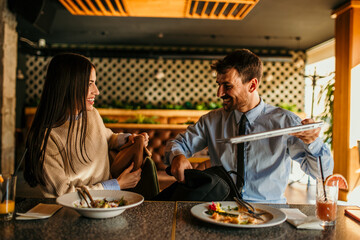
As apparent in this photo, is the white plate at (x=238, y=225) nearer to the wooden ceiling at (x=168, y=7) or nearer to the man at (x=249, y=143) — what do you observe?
the man at (x=249, y=143)

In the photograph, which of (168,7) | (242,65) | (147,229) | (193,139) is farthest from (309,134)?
(168,7)

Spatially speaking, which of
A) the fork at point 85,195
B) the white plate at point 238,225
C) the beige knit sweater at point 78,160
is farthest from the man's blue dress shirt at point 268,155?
the fork at point 85,195

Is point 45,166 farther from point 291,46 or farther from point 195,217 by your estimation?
point 291,46

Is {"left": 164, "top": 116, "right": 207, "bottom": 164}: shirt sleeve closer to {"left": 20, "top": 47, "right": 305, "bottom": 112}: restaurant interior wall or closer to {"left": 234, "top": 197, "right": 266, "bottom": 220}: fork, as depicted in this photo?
{"left": 234, "top": 197, "right": 266, "bottom": 220}: fork

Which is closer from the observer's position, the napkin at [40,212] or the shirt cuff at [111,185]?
the napkin at [40,212]

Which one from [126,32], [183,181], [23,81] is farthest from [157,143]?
[23,81]

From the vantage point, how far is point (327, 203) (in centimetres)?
125

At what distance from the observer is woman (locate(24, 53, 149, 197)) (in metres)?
1.61

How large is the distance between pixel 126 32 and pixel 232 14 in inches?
162

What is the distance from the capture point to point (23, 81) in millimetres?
9789

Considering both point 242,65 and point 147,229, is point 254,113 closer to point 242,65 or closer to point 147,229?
point 242,65

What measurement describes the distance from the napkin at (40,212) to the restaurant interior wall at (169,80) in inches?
357

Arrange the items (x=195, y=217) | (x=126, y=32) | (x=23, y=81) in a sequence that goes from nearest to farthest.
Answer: (x=195, y=217) → (x=126, y=32) → (x=23, y=81)

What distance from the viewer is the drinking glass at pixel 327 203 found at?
124 cm
